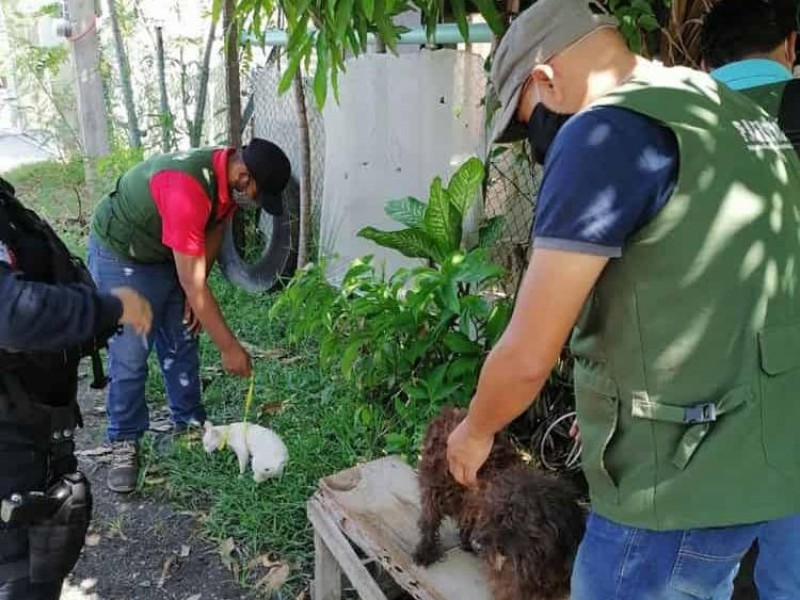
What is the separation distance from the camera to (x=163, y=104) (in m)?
7.07

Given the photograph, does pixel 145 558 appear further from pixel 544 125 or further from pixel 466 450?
pixel 544 125

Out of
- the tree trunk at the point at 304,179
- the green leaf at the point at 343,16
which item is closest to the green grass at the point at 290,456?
the tree trunk at the point at 304,179

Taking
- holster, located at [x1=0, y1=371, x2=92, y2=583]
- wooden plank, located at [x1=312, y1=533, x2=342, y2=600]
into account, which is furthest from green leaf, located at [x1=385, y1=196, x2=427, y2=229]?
holster, located at [x1=0, y1=371, x2=92, y2=583]

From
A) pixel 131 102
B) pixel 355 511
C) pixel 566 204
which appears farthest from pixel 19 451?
pixel 131 102

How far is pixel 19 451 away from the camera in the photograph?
1.97 metres

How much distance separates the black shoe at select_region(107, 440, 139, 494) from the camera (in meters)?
3.52

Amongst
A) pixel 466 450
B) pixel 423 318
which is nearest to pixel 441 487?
pixel 466 450

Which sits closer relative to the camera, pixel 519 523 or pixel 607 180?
pixel 607 180

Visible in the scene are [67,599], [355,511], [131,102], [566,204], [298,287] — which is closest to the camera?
[566,204]

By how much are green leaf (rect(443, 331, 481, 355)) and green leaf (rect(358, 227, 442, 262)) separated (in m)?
0.40

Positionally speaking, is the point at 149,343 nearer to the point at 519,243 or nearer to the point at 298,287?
the point at 298,287

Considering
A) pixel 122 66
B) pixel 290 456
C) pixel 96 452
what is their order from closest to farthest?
pixel 290 456
pixel 96 452
pixel 122 66

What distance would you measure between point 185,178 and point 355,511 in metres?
1.68

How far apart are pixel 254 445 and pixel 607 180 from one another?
266 cm
